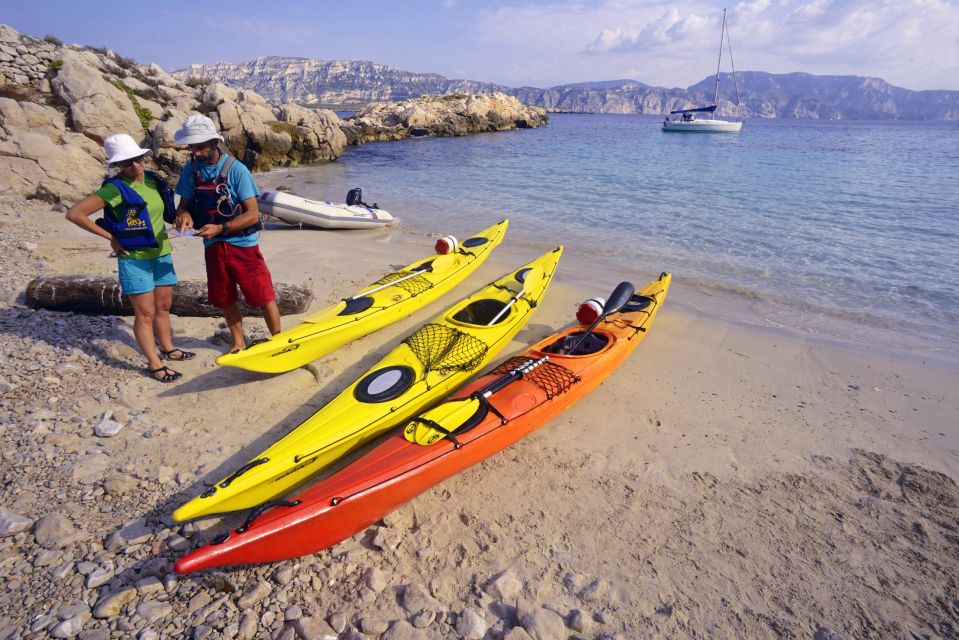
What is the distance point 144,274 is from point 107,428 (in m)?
1.24

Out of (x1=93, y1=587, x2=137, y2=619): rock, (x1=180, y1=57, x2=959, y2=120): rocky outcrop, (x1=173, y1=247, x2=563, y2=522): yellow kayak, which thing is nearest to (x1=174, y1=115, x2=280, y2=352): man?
(x1=173, y1=247, x2=563, y2=522): yellow kayak

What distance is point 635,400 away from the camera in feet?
14.9

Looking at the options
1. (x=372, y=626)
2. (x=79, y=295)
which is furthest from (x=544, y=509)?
(x=79, y=295)

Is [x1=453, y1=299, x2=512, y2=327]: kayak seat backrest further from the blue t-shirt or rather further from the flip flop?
the flip flop

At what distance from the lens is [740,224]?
37.2ft

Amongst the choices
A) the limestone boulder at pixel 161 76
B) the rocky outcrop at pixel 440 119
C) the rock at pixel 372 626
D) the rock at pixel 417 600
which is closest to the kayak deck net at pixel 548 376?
the rock at pixel 417 600

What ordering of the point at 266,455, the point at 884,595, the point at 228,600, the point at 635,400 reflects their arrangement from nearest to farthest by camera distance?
the point at 228,600 < the point at 884,595 < the point at 266,455 < the point at 635,400

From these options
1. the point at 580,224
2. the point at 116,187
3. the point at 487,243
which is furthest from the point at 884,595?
the point at 580,224

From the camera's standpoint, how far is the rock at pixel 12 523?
102 inches

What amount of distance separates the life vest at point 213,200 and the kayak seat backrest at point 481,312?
7.64 feet

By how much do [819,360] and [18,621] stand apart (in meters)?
6.81

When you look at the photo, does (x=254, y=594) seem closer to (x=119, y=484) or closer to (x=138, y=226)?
(x=119, y=484)

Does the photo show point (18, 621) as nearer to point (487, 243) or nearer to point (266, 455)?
point (266, 455)

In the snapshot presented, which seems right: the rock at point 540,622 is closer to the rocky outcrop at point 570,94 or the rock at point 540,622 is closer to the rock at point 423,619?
the rock at point 423,619
